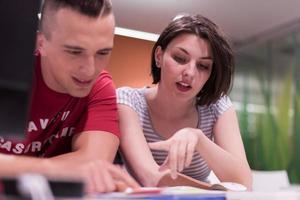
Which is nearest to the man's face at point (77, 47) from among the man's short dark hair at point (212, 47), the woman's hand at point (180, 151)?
the woman's hand at point (180, 151)

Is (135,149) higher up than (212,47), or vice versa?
(212,47)

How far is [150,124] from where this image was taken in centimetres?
119

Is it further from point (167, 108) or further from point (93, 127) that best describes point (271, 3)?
point (93, 127)

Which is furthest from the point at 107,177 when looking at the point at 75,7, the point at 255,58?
the point at 255,58

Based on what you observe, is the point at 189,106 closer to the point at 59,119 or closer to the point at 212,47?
the point at 212,47

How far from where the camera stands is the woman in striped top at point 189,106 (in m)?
1.03

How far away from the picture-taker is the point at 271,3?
3375 mm

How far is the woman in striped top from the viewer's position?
1.03 metres

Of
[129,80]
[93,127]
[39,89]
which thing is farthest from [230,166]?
[129,80]

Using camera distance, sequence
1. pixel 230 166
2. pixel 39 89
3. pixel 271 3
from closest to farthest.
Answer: pixel 39 89 < pixel 230 166 < pixel 271 3

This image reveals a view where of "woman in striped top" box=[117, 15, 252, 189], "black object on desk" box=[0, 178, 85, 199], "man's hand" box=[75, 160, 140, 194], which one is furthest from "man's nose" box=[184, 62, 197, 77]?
"black object on desk" box=[0, 178, 85, 199]

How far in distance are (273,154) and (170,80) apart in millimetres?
2988

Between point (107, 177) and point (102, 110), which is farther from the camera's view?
point (102, 110)

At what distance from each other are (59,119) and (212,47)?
1.47 ft
